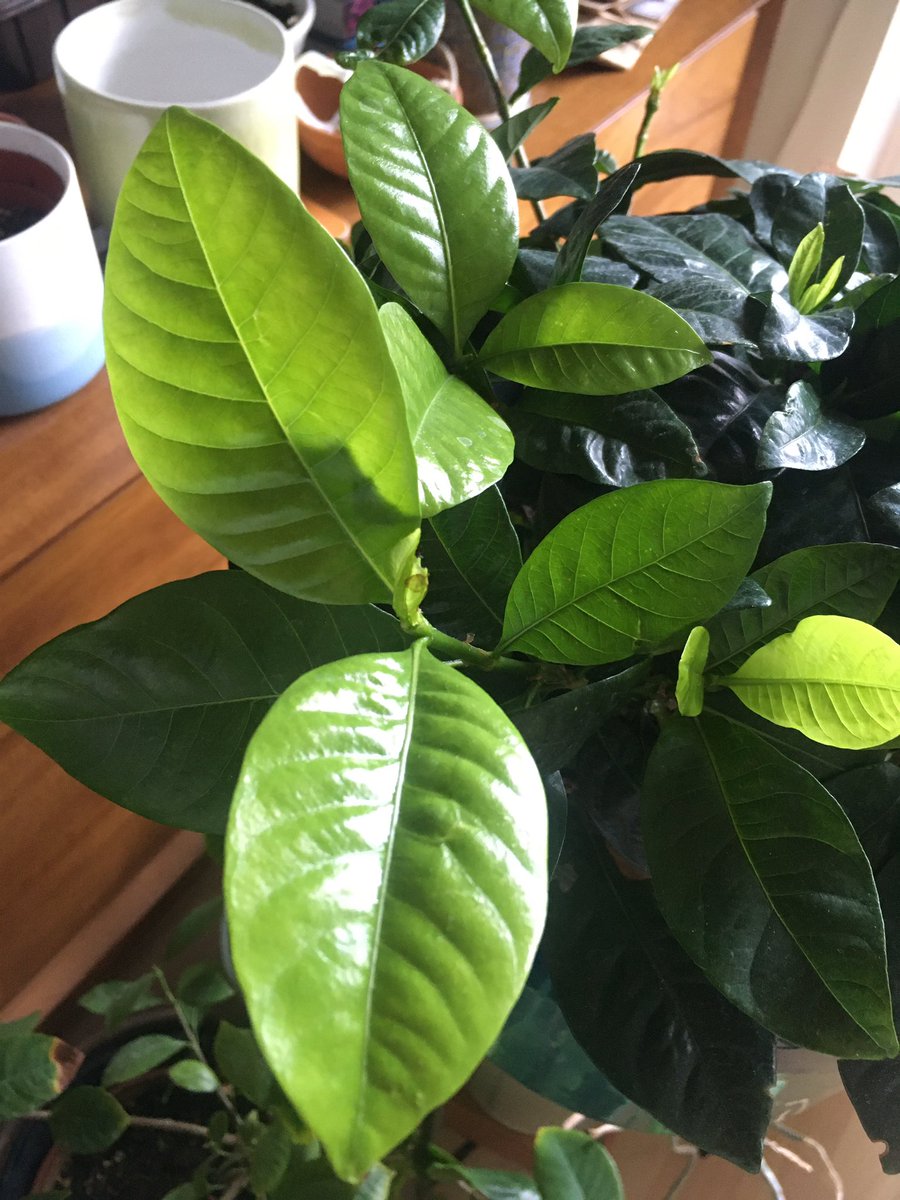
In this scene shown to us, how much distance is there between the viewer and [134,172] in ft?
0.74

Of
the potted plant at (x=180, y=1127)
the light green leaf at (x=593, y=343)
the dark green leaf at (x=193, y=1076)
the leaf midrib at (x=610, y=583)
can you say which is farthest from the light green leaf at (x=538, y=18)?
the dark green leaf at (x=193, y=1076)

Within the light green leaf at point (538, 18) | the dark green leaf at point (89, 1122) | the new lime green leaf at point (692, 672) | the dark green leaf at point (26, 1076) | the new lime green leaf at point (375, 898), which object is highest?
the light green leaf at point (538, 18)

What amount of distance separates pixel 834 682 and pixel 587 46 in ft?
1.36

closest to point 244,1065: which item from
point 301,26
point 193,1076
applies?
point 193,1076

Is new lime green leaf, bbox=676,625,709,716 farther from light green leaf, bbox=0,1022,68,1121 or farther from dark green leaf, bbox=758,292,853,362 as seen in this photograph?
light green leaf, bbox=0,1022,68,1121

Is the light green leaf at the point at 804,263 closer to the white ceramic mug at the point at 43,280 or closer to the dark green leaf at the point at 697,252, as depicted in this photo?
the dark green leaf at the point at 697,252

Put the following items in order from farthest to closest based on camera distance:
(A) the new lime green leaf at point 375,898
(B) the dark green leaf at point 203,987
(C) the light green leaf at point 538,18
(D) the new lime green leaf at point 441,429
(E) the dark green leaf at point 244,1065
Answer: (B) the dark green leaf at point 203,987, (E) the dark green leaf at point 244,1065, (C) the light green leaf at point 538,18, (D) the new lime green leaf at point 441,429, (A) the new lime green leaf at point 375,898

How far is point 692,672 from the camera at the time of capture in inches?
12.6

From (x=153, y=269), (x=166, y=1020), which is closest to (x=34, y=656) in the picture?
(x=153, y=269)

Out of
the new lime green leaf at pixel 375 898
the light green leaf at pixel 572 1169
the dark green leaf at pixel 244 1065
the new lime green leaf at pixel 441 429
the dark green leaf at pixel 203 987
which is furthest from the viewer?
the dark green leaf at pixel 203 987

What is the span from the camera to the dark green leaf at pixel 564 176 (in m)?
0.45

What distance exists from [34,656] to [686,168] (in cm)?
39

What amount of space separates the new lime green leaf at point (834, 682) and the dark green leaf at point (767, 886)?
3 centimetres

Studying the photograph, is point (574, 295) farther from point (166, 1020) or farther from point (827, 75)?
point (827, 75)
